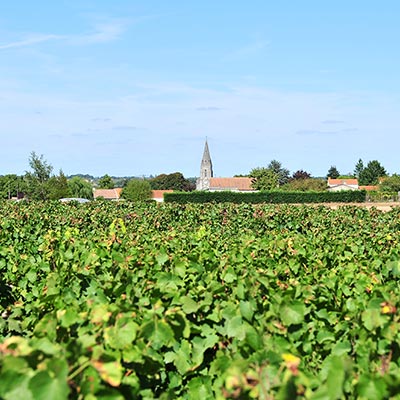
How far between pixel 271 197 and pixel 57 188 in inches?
1058

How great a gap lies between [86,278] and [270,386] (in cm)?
310

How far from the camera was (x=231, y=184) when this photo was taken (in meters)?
131

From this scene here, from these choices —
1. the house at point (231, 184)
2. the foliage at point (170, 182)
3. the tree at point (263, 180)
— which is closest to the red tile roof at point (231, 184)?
the house at point (231, 184)

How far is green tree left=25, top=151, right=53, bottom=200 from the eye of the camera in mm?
72125

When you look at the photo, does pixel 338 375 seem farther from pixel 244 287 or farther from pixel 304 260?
pixel 304 260

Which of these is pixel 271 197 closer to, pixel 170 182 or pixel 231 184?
pixel 231 184

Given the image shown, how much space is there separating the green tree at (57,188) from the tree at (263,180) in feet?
153

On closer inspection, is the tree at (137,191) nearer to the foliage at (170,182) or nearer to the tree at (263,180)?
the tree at (263,180)

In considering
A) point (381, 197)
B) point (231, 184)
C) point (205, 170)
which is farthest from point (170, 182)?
point (381, 197)

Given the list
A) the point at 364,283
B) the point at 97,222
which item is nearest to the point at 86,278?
the point at 364,283

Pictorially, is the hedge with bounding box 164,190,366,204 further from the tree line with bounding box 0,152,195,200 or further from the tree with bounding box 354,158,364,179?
the tree with bounding box 354,158,364,179

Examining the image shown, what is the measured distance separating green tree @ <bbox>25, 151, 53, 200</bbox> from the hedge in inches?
648

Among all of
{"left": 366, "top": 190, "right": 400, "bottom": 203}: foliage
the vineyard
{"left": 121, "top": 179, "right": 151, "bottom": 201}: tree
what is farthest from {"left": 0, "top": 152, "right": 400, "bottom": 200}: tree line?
the vineyard

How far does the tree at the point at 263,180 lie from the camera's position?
112 metres
